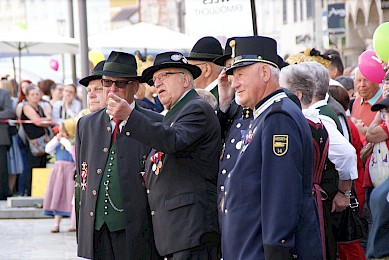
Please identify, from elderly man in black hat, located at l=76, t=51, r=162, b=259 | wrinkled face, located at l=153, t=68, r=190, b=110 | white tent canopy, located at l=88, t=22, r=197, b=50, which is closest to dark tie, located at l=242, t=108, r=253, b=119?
wrinkled face, located at l=153, t=68, r=190, b=110

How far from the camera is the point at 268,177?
17.3ft

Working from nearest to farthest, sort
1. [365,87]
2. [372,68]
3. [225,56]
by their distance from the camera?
[225,56] < [372,68] < [365,87]

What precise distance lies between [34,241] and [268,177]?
7.98 metres

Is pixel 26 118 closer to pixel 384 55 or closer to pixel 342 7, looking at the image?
pixel 384 55

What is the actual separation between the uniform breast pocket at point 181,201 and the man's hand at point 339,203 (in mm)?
1533

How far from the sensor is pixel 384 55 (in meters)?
8.19

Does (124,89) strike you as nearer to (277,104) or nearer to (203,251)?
(203,251)

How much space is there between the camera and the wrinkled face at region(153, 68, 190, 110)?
21.5 feet

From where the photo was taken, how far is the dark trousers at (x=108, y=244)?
22.5 ft

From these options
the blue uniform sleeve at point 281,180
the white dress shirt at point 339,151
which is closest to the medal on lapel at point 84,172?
the white dress shirt at point 339,151

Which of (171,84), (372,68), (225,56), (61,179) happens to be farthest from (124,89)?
(61,179)

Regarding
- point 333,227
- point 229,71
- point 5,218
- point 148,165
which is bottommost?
point 5,218

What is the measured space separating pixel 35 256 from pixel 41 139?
5.79 m

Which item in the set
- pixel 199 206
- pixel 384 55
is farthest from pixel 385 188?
pixel 384 55
